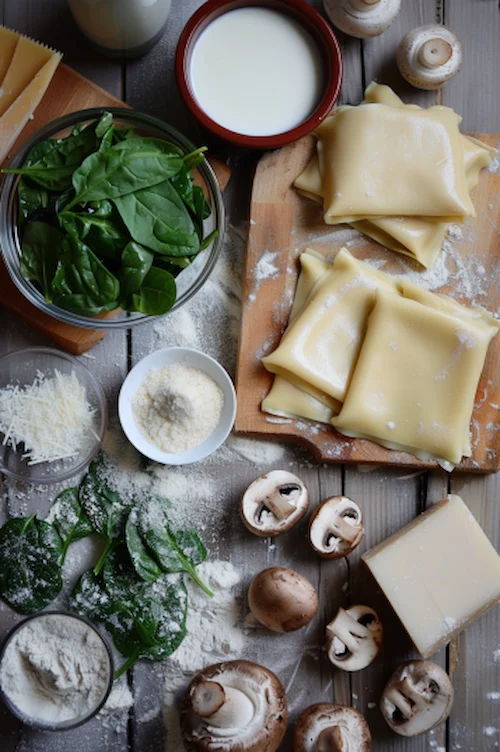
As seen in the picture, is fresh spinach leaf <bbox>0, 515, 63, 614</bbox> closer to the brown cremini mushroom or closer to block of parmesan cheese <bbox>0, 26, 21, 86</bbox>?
the brown cremini mushroom

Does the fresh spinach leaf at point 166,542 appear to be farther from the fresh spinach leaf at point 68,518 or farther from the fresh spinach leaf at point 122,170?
the fresh spinach leaf at point 122,170

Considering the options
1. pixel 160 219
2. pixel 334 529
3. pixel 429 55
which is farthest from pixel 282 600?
pixel 429 55

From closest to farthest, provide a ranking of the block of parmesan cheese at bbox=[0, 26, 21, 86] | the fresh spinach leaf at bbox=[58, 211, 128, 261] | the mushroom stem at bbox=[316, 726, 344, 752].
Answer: the fresh spinach leaf at bbox=[58, 211, 128, 261]
the mushroom stem at bbox=[316, 726, 344, 752]
the block of parmesan cheese at bbox=[0, 26, 21, 86]

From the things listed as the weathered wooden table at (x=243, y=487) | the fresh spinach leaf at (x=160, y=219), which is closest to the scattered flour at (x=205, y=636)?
the weathered wooden table at (x=243, y=487)

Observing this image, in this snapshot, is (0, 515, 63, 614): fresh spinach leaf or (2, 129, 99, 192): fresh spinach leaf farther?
(0, 515, 63, 614): fresh spinach leaf

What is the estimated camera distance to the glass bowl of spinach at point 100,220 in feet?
5.32

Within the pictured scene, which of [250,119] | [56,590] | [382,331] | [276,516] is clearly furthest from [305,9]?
[56,590]

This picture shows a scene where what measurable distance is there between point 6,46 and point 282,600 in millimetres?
1292

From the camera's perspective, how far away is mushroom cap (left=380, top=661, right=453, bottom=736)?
1.81m

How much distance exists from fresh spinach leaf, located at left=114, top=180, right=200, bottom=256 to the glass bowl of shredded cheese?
0.37 m

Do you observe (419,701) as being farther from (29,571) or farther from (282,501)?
(29,571)

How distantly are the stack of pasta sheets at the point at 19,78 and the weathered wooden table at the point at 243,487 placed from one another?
0.16 metres

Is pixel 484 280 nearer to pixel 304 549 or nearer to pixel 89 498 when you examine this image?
pixel 304 549

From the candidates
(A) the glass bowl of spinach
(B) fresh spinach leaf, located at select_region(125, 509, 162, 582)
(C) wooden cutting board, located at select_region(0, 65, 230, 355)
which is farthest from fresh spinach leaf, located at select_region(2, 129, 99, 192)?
(B) fresh spinach leaf, located at select_region(125, 509, 162, 582)
